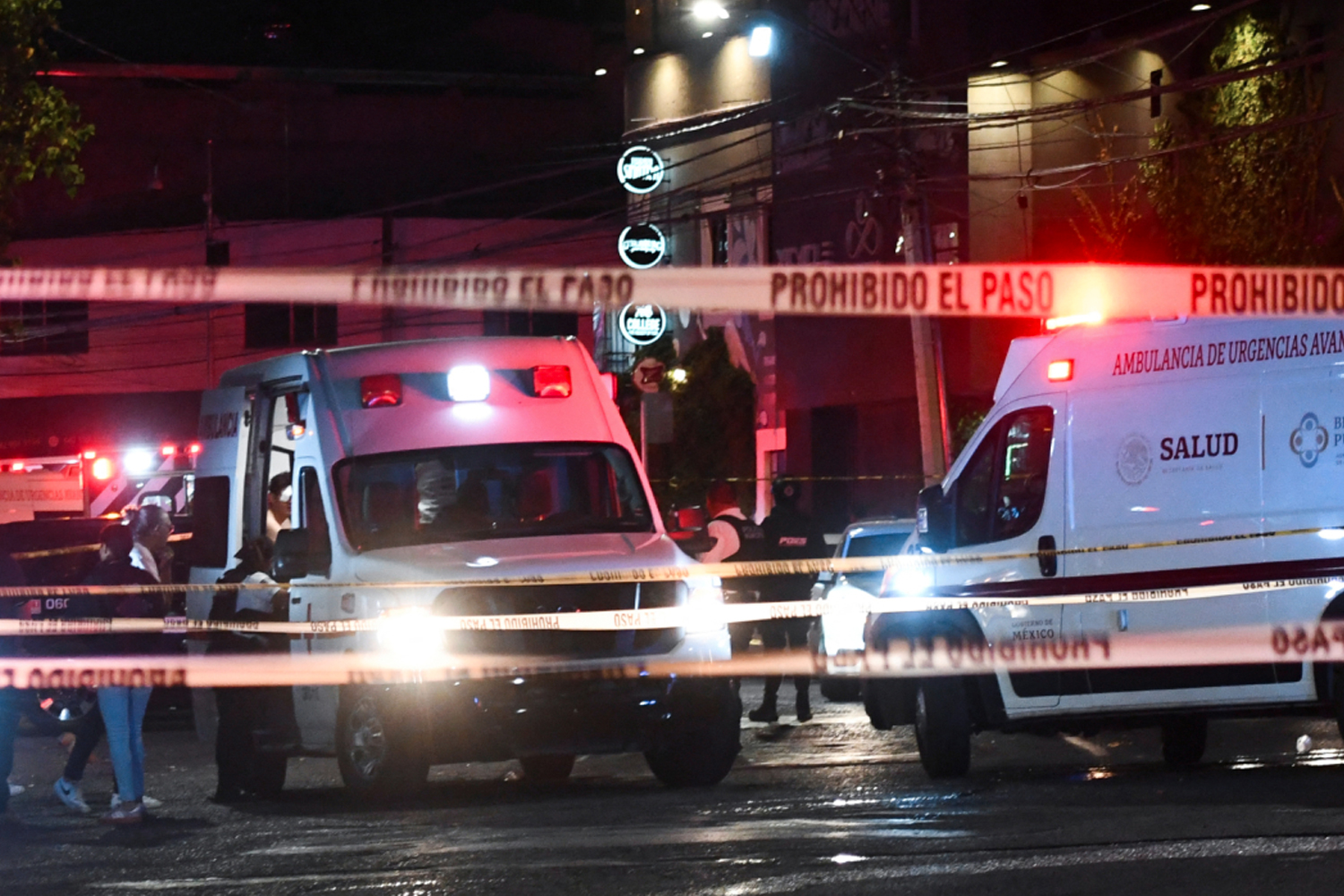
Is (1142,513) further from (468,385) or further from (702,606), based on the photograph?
(468,385)

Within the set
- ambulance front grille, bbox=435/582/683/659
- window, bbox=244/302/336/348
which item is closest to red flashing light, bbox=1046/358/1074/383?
ambulance front grille, bbox=435/582/683/659

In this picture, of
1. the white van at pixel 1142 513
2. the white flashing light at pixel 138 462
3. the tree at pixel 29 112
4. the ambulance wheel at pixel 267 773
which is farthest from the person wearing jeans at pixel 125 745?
the white flashing light at pixel 138 462

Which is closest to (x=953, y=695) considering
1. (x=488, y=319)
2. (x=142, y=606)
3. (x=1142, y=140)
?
(x=142, y=606)

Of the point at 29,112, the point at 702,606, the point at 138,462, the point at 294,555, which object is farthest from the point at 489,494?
the point at 138,462

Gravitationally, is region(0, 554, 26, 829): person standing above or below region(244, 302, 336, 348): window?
below

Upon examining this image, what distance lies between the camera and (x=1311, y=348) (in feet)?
32.7

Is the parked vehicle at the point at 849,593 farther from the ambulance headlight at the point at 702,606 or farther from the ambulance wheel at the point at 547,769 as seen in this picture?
the ambulance headlight at the point at 702,606

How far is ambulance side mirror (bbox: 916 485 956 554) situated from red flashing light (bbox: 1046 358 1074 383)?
3.27ft

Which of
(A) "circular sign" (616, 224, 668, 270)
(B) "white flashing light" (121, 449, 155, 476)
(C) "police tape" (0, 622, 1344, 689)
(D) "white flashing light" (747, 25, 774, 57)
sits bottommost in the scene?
(C) "police tape" (0, 622, 1344, 689)

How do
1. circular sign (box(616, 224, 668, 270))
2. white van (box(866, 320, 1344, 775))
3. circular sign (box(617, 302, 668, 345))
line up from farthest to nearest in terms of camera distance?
circular sign (box(617, 302, 668, 345)) → circular sign (box(616, 224, 668, 270)) → white van (box(866, 320, 1344, 775))

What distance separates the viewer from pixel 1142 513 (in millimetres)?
10484

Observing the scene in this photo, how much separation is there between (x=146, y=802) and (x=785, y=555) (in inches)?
242

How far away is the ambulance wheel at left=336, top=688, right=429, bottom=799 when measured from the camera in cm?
1041

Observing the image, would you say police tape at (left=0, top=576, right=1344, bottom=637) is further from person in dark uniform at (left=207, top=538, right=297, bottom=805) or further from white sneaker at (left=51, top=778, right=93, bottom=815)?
white sneaker at (left=51, top=778, right=93, bottom=815)
